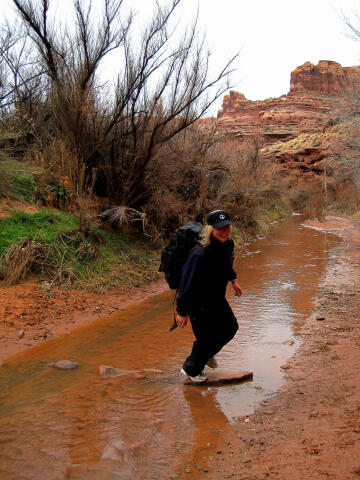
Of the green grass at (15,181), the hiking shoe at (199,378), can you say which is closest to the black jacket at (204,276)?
the hiking shoe at (199,378)

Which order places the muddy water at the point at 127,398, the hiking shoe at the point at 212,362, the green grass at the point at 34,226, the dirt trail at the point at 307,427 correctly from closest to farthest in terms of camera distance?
1. the dirt trail at the point at 307,427
2. the muddy water at the point at 127,398
3. the hiking shoe at the point at 212,362
4. the green grass at the point at 34,226

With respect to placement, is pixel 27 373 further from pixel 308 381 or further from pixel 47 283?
pixel 308 381

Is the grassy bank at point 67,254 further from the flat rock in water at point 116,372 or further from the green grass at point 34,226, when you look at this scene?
the flat rock in water at point 116,372

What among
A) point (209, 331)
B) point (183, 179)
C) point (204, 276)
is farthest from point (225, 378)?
point (183, 179)

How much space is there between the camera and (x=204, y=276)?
4.10m

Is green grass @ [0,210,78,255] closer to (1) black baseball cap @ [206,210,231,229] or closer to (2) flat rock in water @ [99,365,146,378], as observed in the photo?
(2) flat rock in water @ [99,365,146,378]

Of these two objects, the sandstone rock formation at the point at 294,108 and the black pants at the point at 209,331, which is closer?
the black pants at the point at 209,331

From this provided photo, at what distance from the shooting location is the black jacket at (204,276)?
159 inches

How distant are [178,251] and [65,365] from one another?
225cm

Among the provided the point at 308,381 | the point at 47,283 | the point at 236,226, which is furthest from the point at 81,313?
the point at 236,226

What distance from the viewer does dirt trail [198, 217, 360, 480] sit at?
273 cm

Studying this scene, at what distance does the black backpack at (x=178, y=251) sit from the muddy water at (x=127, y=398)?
4.20 ft

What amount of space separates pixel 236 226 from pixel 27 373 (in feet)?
44.8

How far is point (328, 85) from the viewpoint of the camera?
344 feet
